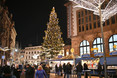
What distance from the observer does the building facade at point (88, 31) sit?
33.6 metres

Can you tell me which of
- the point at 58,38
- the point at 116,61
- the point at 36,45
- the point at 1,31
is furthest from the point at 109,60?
the point at 36,45

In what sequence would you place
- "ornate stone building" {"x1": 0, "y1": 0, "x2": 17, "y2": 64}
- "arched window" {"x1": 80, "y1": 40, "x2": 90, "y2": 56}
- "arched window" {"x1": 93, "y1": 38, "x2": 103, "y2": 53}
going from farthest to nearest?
"ornate stone building" {"x1": 0, "y1": 0, "x2": 17, "y2": 64}, "arched window" {"x1": 80, "y1": 40, "x2": 90, "y2": 56}, "arched window" {"x1": 93, "y1": 38, "x2": 103, "y2": 53}

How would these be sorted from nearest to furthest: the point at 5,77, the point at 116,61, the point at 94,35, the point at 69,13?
the point at 5,77, the point at 116,61, the point at 94,35, the point at 69,13

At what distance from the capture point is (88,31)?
38.3 meters

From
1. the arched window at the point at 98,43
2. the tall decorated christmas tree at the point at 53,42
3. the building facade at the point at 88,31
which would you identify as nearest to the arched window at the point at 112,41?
the building facade at the point at 88,31

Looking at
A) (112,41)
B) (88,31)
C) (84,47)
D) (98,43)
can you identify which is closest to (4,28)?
(84,47)

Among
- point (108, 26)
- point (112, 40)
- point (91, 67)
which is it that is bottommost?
point (91, 67)

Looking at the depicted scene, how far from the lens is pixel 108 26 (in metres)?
34.2

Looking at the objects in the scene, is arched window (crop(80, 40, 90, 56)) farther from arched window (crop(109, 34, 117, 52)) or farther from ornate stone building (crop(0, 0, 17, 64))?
ornate stone building (crop(0, 0, 17, 64))

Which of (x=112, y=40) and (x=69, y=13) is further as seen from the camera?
(x=69, y=13)

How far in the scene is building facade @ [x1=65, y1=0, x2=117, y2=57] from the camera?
110ft

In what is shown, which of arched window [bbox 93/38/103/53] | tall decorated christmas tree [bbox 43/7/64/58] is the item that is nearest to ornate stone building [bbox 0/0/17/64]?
tall decorated christmas tree [bbox 43/7/64/58]

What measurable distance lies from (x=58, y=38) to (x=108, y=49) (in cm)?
1255

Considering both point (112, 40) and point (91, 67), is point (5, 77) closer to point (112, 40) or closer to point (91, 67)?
point (91, 67)
